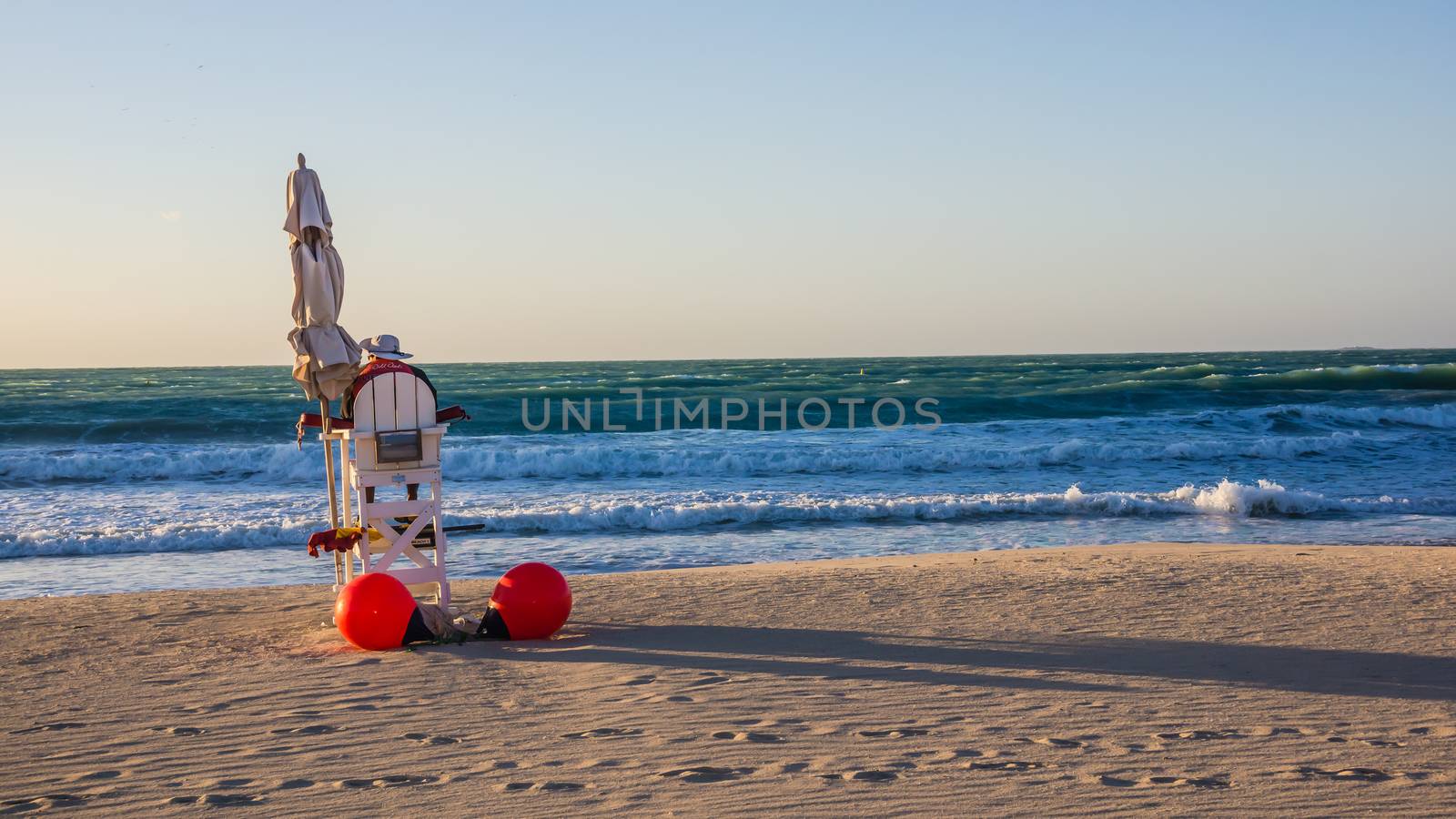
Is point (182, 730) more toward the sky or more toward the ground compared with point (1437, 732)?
more toward the sky

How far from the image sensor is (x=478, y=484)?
642 inches

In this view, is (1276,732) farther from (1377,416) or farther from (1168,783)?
(1377,416)

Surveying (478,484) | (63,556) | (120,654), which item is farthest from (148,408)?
(120,654)

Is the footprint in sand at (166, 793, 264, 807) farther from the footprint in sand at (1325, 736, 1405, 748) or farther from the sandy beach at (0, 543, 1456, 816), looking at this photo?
the footprint in sand at (1325, 736, 1405, 748)

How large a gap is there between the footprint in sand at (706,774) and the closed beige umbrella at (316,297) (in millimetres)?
3251

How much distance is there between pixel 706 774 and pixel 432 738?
46.0 inches

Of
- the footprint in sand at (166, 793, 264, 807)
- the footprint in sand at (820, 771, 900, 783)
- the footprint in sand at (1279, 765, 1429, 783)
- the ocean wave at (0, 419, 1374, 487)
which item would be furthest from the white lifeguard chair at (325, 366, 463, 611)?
the ocean wave at (0, 419, 1374, 487)

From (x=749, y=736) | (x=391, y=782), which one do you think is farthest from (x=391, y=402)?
(x=749, y=736)

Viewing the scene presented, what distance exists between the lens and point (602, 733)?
438 cm

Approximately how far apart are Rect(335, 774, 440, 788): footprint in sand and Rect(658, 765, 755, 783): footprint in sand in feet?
2.72

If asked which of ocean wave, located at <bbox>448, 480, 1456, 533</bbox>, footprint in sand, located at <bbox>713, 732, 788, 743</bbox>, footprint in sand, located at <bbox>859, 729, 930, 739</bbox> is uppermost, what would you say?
footprint in sand, located at <bbox>713, 732, 788, 743</bbox>

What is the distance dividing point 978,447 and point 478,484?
9.00 metres

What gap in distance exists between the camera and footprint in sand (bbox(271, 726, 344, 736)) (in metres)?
4.43

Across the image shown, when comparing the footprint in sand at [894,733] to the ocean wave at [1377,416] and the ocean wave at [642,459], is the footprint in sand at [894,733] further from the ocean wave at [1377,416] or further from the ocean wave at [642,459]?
the ocean wave at [1377,416]
